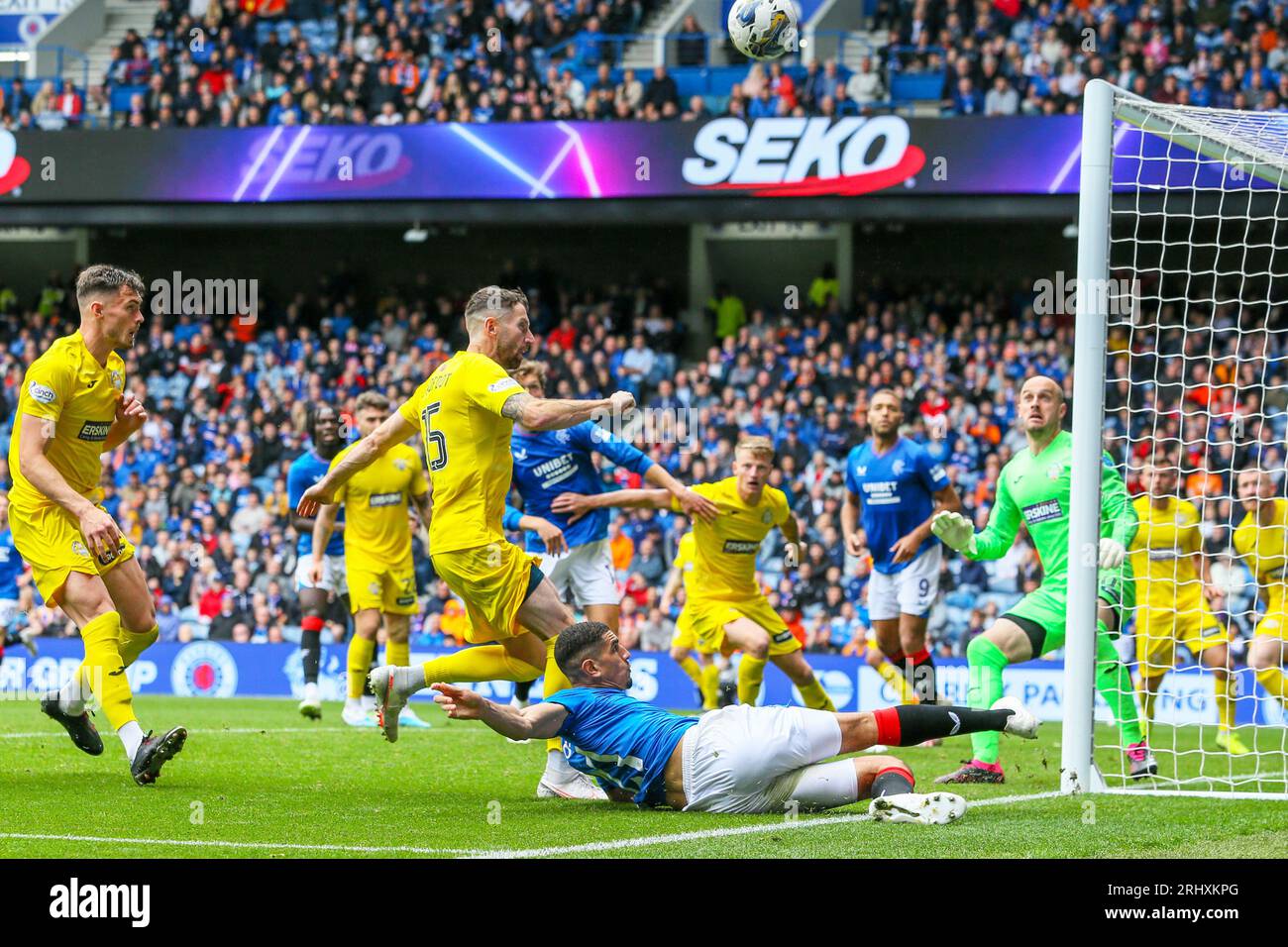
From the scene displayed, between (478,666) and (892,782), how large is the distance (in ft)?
7.36

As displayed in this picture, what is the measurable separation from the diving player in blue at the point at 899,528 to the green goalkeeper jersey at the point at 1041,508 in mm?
1849

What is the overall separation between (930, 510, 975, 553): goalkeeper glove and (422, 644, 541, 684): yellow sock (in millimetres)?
2206

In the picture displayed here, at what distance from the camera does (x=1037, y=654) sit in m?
8.60

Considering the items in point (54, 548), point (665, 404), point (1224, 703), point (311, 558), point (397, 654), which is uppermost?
point (665, 404)

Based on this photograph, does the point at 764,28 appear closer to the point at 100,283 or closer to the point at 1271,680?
the point at 1271,680

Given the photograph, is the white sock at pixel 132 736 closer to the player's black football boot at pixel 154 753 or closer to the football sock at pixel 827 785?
the player's black football boot at pixel 154 753

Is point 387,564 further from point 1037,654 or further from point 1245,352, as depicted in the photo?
point 1245,352

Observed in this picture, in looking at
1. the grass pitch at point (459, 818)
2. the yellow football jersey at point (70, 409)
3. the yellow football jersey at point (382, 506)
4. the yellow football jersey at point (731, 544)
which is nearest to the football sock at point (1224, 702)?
the grass pitch at point (459, 818)

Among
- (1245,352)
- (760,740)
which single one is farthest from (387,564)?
(1245,352)

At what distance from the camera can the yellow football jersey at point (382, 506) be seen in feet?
40.1

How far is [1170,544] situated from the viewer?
11.7m

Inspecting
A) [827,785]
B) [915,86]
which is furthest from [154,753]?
[915,86]
